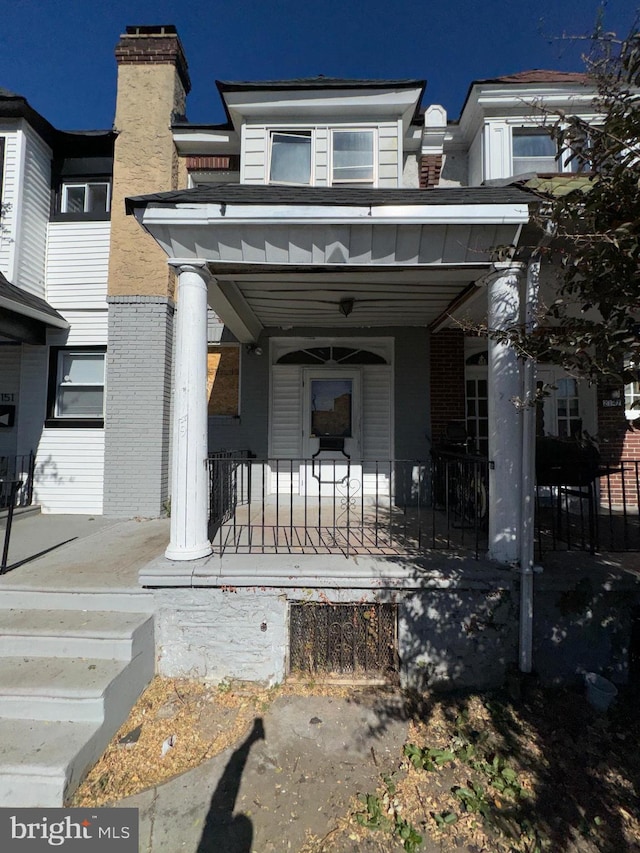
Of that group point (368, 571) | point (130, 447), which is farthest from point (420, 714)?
point (130, 447)

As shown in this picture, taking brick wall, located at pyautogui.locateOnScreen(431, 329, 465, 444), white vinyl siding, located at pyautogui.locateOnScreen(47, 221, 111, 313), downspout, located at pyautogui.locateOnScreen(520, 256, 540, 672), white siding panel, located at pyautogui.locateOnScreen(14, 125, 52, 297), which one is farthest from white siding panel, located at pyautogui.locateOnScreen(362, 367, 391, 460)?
white siding panel, located at pyautogui.locateOnScreen(14, 125, 52, 297)

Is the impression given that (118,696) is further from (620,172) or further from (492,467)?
(620,172)

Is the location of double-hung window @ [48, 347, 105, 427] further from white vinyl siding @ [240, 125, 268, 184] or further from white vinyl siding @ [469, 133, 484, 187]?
white vinyl siding @ [469, 133, 484, 187]

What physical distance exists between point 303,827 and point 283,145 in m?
7.70

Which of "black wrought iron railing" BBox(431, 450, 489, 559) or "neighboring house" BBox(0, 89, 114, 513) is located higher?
"neighboring house" BBox(0, 89, 114, 513)

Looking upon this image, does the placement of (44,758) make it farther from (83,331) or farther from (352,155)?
(352,155)

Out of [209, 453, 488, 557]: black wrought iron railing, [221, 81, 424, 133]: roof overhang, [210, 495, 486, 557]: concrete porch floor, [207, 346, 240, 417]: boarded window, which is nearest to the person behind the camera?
[210, 495, 486, 557]: concrete porch floor

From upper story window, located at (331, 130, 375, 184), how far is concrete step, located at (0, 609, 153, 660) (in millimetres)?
6353

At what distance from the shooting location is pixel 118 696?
2666 mm

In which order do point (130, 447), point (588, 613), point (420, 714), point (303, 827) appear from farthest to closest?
point (130, 447), point (588, 613), point (420, 714), point (303, 827)

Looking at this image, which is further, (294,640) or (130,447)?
(130,447)

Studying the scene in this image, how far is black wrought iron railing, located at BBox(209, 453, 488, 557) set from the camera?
151 inches

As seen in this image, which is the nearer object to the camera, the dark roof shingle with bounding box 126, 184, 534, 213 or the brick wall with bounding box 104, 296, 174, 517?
the dark roof shingle with bounding box 126, 184, 534, 213

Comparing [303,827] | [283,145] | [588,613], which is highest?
[283,145]
